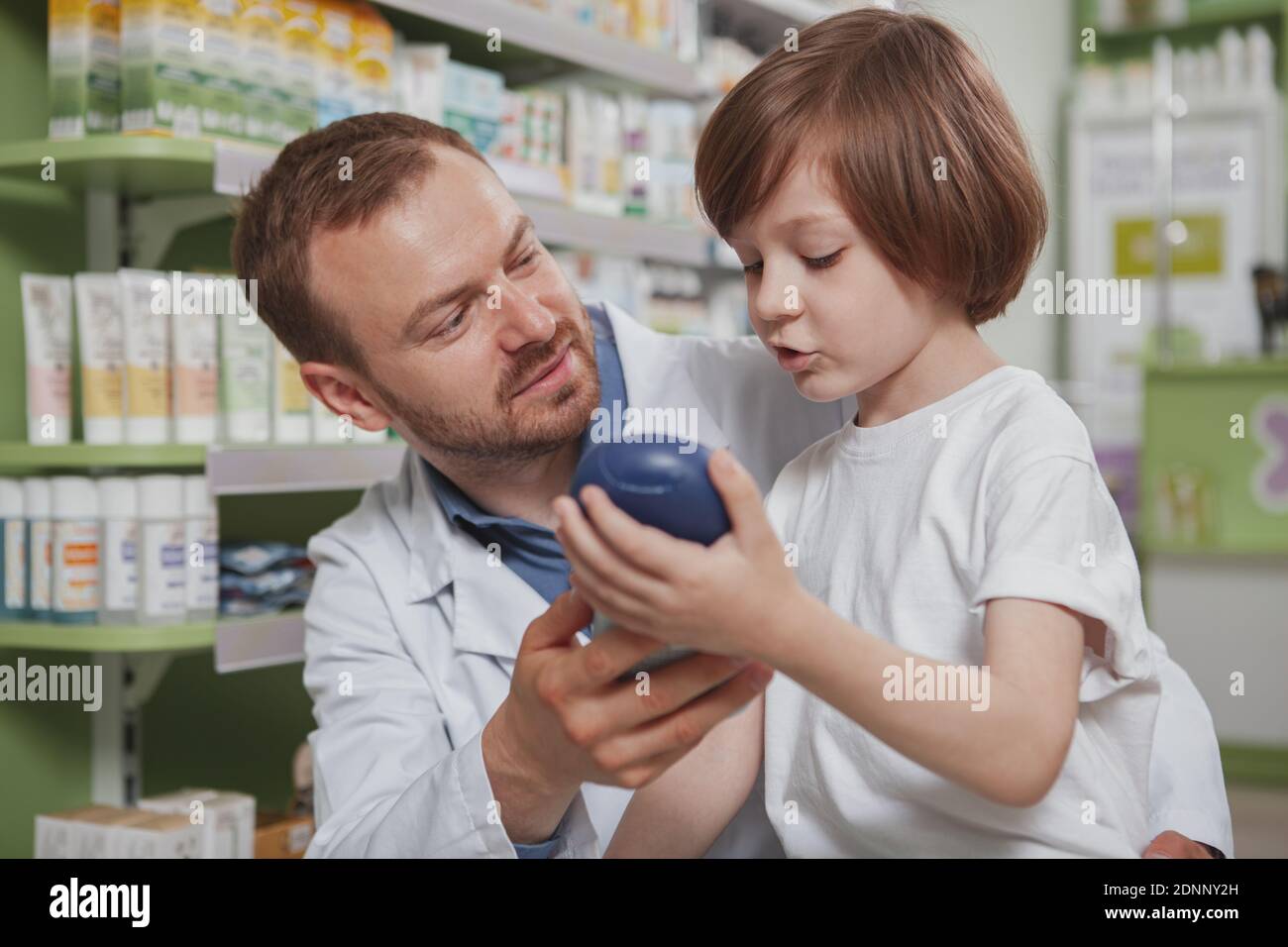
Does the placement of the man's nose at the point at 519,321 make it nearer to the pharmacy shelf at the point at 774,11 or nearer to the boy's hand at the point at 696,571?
the boy's hand at the point at 696,571

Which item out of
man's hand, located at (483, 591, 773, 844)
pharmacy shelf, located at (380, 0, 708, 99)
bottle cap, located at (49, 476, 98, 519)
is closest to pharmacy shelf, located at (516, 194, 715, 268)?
pharmacy shelf, located at (380, 0, 708, 99)

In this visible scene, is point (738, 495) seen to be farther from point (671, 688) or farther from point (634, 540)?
point (671, 688)

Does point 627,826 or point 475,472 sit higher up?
point 475,472

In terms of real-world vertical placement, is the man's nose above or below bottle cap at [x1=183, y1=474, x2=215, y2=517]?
above

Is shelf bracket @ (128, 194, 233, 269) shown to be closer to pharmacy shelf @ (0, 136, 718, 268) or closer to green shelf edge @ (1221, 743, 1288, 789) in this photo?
pharmacy shelf @ (0, 136, 718, 268)

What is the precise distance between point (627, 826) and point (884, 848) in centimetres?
25

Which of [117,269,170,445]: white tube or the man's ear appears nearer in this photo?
the man's ear

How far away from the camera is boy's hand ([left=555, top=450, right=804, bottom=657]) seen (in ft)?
2.52

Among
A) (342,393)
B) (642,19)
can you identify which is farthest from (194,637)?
(642,19)

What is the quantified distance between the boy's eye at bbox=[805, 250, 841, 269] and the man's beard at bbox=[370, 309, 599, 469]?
1.37 feet
